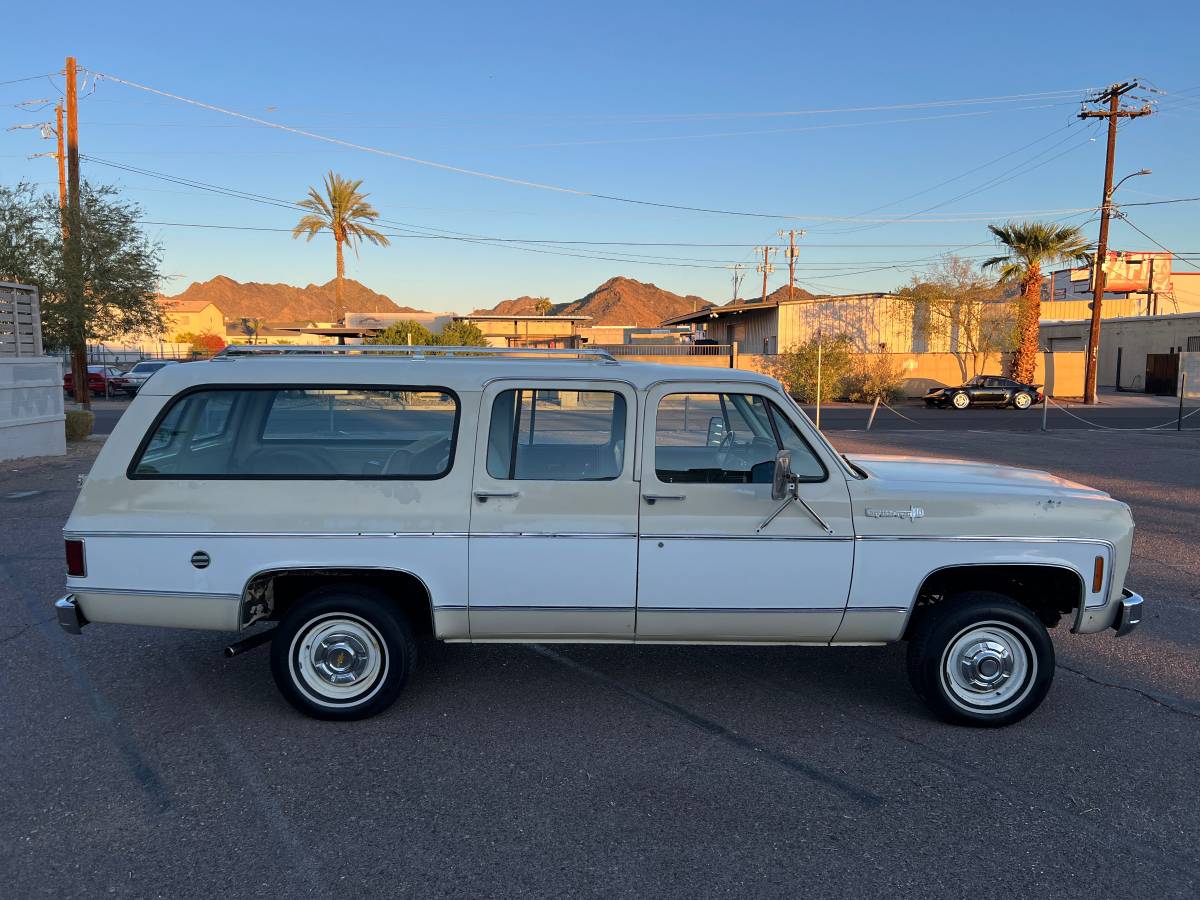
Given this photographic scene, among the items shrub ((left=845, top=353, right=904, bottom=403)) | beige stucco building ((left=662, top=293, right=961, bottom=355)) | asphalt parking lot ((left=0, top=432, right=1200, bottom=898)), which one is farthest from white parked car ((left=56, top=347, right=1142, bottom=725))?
beige stucco building ((left=662, top=293, right=961, bottom=355))

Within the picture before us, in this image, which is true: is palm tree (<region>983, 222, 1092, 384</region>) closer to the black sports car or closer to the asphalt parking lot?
the black sports car

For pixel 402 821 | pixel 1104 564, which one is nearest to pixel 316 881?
pixel 402 821

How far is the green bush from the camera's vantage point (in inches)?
724

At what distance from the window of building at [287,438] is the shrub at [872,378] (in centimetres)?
4053

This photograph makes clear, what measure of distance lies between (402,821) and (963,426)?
87.4 ft

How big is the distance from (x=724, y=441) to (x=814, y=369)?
35363 mm

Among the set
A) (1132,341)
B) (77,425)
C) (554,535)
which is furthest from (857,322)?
(554,535)

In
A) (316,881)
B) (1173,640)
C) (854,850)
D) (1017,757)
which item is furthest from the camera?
(1173,640)

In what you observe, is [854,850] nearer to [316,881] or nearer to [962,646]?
[962,646]

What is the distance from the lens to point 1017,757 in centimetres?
432

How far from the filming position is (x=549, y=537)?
446cm

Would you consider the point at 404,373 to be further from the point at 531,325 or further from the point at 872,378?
the point at 531,325

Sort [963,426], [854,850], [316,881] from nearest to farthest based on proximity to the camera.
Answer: [316,881] → [854,850] → [963,426]

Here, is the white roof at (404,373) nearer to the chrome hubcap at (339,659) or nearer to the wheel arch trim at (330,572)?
the wheel arch trim at (330,572)
